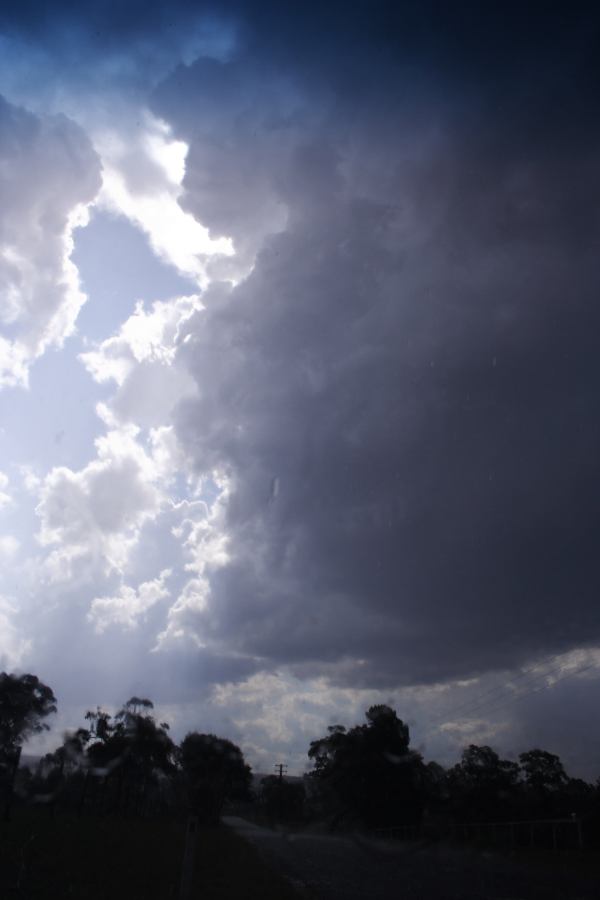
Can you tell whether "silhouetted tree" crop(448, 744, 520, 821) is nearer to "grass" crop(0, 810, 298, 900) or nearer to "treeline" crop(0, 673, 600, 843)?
"treeline" crop(0, 673, 600, 843)

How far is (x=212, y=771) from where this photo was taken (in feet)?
416

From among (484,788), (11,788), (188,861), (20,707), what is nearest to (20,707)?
(20,707)

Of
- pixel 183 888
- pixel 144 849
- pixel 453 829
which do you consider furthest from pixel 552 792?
pixel 183 888

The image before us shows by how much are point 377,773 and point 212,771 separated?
62664 mm

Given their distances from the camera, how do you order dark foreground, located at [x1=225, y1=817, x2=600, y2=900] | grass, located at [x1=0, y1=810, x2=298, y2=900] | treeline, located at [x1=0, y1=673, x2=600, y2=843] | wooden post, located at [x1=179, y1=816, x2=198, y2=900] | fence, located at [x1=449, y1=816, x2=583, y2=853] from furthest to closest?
treeline, located at [x1=0, y1=673, x2=600, y2=843] → fence, located at [x1=449, y1=816, x2=583, y2=853] → dark foreground, located at [x1=225, y1=817, x2=600, y2=900] → grass, located at [x1=0, y1=810, x2=298, y2=900] → wooden post, located at [x1=179, y1=816, x2=198, y2=900]

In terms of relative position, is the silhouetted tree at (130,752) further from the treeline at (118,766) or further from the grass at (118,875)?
the grass at (118,875)

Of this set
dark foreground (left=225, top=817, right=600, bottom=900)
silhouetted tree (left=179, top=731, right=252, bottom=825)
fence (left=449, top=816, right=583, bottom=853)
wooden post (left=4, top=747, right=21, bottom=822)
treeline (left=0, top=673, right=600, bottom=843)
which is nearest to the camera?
dark foreground (left=225, top=817, right=600, bottom=900)

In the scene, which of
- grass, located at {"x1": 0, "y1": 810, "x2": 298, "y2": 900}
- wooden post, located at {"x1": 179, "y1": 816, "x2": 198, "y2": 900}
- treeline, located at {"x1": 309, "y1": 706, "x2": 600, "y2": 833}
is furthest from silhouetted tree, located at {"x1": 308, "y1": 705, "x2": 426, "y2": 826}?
wooden post, located at {"x1": 179, "y1": 816, "x2": 198, "y2": 900}

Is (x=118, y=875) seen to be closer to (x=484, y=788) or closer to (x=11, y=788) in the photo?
(x=11, y=788)

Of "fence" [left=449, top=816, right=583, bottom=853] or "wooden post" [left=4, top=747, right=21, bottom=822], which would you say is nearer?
"fence" [left=449, top=816, right=583, bottom=853]

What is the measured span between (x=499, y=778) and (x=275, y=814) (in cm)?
6447

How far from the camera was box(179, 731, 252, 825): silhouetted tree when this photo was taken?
115 metres

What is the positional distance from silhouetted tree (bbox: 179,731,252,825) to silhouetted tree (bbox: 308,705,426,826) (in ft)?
132

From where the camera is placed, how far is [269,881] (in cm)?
2017
